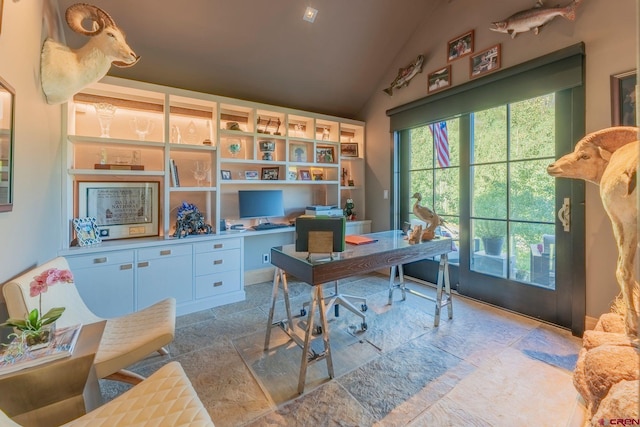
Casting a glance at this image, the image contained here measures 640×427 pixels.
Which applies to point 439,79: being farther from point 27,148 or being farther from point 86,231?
point 86,231

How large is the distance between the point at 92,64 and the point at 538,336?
160 inches

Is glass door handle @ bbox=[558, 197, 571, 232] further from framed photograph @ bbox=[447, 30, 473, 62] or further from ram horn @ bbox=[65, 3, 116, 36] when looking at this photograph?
ram horn @ bbox=[65, 3, 116, 36]

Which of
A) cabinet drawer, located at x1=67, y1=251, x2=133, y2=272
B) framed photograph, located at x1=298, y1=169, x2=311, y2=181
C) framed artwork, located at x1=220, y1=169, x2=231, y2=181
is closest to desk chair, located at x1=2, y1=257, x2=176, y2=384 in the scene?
A: cabinet drawer, located at x1=67, y1=251, x2=133, y2=272

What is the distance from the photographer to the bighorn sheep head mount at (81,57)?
187 centimetres

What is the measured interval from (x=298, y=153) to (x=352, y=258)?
2.46 metres

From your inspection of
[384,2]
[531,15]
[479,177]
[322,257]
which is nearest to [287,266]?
[322,257]

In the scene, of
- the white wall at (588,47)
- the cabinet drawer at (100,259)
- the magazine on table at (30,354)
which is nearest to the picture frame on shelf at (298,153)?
the white wall at (588,47)

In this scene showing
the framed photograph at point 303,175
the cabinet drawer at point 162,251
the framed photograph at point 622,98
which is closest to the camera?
the framed photograph at point 622,98

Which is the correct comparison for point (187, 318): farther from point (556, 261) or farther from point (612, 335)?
point (556, 261)

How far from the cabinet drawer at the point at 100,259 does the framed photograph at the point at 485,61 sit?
3.88m

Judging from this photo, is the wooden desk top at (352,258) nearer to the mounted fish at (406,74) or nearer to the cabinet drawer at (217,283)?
the cabinet drawer at (217,283)

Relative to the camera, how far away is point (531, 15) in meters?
2.41

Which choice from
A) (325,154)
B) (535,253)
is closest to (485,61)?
(535,253)

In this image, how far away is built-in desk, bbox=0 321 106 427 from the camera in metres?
1.03
